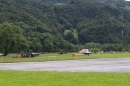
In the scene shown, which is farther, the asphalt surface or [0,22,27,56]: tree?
[0,22,27,56]: tree

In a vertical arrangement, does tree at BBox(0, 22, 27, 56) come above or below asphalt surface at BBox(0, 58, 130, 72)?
below

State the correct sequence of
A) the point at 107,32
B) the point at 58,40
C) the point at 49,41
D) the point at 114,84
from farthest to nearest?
1. the point at 107,32
2. the point at 58,40
3. the point at 49,41
4. the point at 114,84

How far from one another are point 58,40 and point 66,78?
11852 cm

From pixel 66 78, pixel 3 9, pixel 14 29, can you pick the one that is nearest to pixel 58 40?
pixel 3 9

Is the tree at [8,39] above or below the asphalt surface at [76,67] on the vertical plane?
below

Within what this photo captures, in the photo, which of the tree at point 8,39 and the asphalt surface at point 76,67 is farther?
the tree at point 8,39

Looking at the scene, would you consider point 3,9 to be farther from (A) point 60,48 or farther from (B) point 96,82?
(B) point 96,82

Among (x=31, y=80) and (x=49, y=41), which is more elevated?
(x=31, y=80)

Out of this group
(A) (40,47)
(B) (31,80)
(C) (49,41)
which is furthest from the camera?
(C) (49,41)

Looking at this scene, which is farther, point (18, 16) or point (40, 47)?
point (18, 16)

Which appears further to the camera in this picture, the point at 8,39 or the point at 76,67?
the point at 8,39

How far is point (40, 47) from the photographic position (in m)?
112

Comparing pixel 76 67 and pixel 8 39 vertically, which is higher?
pixel 76 67

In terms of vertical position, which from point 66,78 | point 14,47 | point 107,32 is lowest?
point 107,32
